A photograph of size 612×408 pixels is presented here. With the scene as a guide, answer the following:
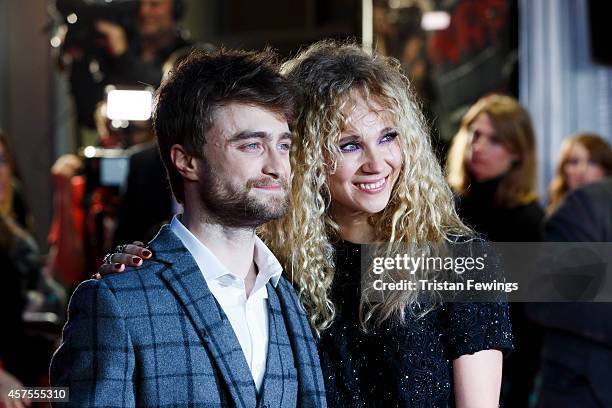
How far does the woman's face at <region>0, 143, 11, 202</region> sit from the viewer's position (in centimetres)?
387

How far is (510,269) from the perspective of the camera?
228 cm

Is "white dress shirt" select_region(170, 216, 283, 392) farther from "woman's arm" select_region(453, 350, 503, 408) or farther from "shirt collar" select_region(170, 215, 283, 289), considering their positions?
"woman's arm" select_region(453, 350, 503, 408)

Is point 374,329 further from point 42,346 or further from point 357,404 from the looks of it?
point 42,346

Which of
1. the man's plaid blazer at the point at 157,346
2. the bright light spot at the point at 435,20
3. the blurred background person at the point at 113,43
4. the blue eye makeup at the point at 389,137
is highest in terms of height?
the bright light spot at the point at 435,20

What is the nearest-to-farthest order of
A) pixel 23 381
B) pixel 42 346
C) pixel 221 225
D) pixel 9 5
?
pixel 221 225 < pixel 23 381 < pixel 42 346 < pixel 9 5

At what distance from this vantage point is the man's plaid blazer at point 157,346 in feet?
4.80

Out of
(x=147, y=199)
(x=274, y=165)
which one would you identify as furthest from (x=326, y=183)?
(x=147, y=199)

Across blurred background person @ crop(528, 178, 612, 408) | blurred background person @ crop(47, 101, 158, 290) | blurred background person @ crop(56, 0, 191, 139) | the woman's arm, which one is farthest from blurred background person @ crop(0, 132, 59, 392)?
blurred background person @ crop(528, 178, 612, 408)

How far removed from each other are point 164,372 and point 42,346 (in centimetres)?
204

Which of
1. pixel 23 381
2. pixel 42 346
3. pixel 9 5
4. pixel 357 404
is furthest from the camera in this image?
pixel 9 5

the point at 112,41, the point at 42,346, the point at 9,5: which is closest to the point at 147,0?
the point at 112,41

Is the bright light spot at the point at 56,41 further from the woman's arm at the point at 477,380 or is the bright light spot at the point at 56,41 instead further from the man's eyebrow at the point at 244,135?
the woman's arm at the point at 477,380

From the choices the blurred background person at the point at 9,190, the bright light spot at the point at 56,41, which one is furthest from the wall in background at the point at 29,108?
the blurred background person at the point at 9,190

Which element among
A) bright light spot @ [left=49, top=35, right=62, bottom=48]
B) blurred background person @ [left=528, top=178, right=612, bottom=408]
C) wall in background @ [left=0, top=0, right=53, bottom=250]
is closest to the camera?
blurred background person @ [left=528, top=178, right=612, bottom=408]
